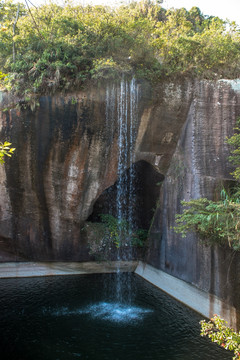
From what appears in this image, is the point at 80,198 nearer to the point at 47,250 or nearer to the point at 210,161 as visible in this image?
the point at 47,250

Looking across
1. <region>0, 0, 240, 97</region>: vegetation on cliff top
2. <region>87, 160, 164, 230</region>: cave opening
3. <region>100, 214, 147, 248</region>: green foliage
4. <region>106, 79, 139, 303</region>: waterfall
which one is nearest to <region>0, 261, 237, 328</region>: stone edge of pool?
<region>106, 79, 139, 303</region>: waterfall

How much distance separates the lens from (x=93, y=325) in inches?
284

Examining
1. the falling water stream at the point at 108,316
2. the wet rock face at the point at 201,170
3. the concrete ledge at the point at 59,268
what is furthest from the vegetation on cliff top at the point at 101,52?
the concrete ledge at the point at 59,268

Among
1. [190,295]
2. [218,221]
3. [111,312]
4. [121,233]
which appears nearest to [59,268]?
[121,233]

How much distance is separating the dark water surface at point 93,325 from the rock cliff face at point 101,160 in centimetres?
120

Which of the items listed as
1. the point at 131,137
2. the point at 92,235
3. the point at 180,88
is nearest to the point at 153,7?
the point at 180,88

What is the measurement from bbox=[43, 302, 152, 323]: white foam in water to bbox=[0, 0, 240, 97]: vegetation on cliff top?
6.00 m

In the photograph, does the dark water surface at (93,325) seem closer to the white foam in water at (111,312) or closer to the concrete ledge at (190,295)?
the white foam in water at (111,312)

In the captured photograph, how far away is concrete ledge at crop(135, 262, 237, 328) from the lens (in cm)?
704

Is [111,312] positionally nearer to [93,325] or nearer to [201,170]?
[93,325]

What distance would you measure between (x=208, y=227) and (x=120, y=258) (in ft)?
16.4

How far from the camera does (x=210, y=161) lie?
28.4 ft

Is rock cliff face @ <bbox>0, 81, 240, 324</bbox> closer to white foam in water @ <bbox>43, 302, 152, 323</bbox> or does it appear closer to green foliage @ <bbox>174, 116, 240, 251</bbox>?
green foliage @ <bbox>174, 116, 240, 251</bbox>

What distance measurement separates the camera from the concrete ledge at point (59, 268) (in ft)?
34.6
